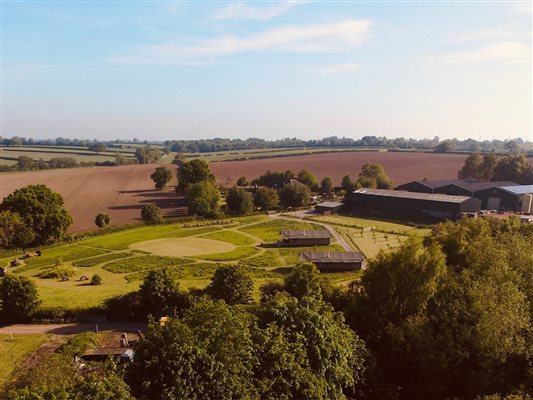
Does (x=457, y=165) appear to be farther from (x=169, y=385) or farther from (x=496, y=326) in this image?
(x=169, y=385)

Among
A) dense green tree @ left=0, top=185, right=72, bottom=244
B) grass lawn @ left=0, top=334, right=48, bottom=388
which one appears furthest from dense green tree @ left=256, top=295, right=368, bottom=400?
dense green tree @ left=0, top=185, right=72, bottom=244

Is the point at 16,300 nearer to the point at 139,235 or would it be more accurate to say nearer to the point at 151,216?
the point at 139,235

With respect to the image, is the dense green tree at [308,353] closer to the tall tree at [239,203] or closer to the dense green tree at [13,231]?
the dense green tree at [13,231]

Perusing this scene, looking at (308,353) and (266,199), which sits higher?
(266,199)

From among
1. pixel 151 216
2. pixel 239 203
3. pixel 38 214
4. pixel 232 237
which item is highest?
pixel 38 214

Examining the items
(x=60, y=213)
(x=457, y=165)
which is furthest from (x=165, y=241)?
(x=457, y=165)

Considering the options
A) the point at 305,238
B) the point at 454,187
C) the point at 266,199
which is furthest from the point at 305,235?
the point at 454,187

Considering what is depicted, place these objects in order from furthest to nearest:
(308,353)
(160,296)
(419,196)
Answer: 1. (419,196)
2. (160,296)
3. (308,353)
